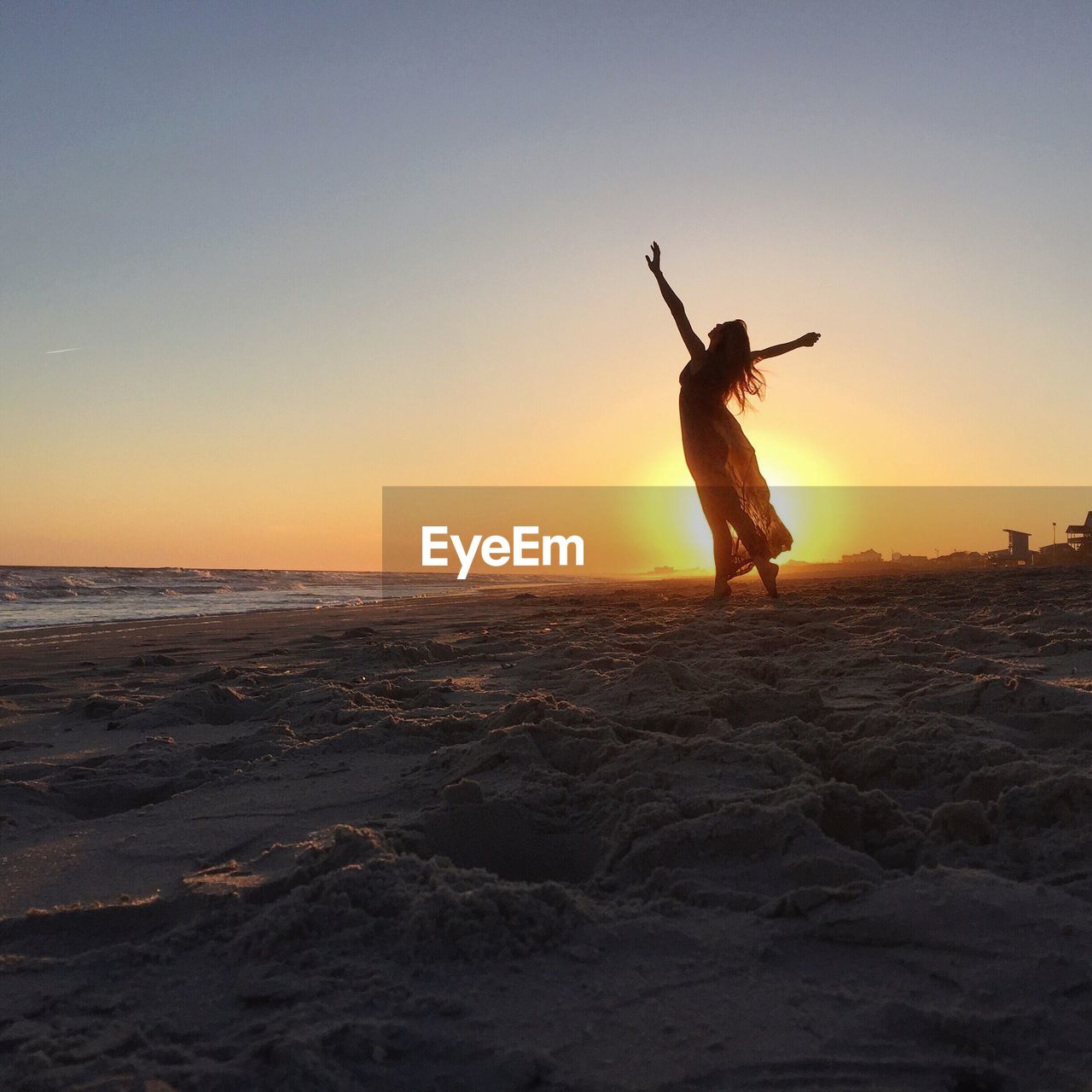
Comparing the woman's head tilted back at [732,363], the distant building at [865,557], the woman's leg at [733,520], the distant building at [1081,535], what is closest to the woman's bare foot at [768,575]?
the woman's leg at [733,520]

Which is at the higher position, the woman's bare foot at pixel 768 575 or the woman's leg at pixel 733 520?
the woman's leg at pixel 733 520

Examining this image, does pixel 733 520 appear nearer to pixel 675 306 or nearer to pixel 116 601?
pixel 675 306

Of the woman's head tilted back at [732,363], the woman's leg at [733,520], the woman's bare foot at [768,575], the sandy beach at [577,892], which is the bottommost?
the sandy beach at [577,892]

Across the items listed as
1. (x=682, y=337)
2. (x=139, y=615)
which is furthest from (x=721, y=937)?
(x=139, y=615)

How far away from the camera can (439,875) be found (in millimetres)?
1392

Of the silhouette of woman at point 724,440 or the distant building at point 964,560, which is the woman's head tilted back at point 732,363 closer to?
the silhouette of woman at point 724,440

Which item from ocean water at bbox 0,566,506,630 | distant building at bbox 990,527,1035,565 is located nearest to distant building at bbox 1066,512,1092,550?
distant building at bbox 990,527,1035,565

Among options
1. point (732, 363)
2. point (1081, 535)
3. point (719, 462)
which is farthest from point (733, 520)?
point (1081, 535)

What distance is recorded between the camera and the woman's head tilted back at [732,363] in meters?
6.67

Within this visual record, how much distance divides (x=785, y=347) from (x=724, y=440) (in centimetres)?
86

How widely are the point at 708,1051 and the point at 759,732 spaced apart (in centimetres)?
130

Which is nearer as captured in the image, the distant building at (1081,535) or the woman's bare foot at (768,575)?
the woman's bare foot at (768,575)

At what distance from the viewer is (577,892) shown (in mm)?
1401

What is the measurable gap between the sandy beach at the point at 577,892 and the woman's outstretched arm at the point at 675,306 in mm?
4301
